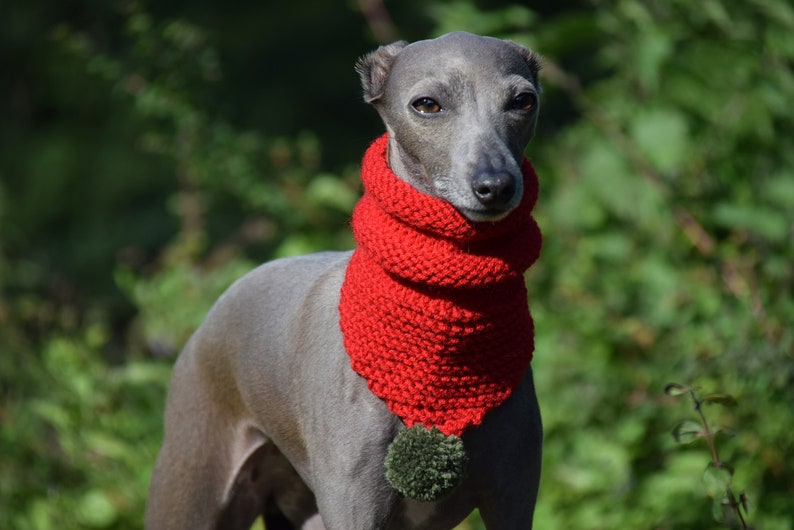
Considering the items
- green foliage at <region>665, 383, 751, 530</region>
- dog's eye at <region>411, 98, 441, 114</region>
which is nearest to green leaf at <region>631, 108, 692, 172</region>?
green foliage at <region>665, 383, 751, 530</region>

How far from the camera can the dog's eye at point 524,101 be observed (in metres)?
2.33

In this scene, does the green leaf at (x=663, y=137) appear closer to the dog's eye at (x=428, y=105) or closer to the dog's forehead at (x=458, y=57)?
the dog's forehead at (x=458, y=57)

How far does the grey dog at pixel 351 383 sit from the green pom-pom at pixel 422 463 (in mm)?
41

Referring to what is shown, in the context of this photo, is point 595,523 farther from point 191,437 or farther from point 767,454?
point 191,437

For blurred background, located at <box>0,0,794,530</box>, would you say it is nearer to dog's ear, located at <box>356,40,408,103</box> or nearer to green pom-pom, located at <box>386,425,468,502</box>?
green pom-pom, located at <box>386,425,468,502</box>

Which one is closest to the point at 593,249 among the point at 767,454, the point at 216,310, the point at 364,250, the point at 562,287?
the point at 562,287

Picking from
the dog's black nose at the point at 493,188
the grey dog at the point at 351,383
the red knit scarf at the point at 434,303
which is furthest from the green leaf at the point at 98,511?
the dog's black nose at the point at 493,188

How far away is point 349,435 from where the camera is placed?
237 cm

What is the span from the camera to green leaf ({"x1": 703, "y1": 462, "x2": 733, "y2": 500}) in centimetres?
266

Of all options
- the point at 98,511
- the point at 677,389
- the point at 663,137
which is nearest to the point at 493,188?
the point at 677,389

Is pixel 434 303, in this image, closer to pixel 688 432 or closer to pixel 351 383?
pixel 351 383

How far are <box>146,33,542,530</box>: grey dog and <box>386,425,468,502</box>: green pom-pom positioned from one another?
4 cm

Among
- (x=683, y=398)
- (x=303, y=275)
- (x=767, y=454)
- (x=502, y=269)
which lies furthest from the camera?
(x=683, y=398)

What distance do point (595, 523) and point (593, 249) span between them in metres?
1.57
